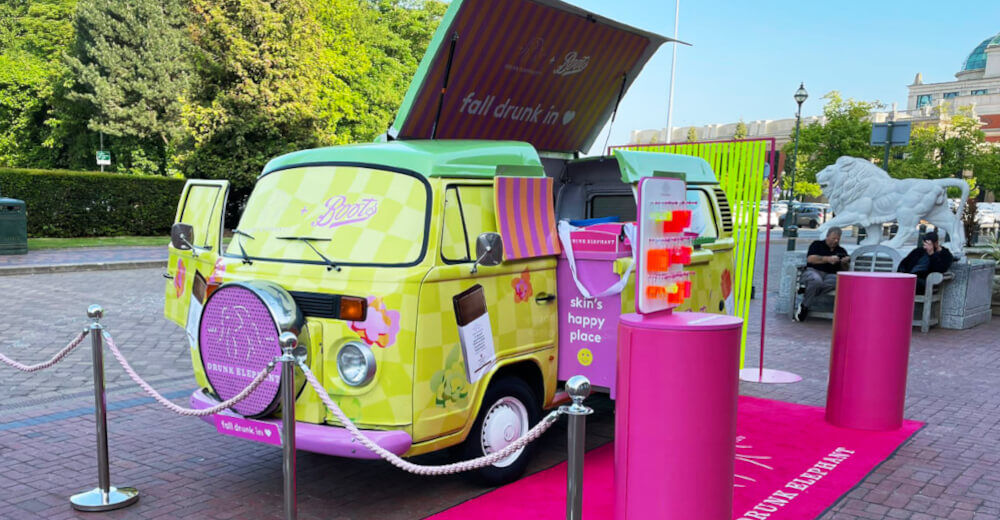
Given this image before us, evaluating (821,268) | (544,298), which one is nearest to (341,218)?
(544,298)

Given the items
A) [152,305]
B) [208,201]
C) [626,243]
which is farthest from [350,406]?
[152,305]

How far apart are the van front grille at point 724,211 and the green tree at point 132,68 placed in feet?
124

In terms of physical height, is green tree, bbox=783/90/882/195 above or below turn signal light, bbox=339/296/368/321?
above

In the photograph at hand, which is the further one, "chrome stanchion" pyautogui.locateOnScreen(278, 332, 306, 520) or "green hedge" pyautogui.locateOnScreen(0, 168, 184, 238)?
"green hedge" pyautogui.locateOnScreen(0, 168, 184, 238)

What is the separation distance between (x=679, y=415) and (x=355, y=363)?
1.83 metres

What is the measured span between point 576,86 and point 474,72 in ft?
5.35

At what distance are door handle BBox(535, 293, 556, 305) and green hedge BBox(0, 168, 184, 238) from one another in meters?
23.1

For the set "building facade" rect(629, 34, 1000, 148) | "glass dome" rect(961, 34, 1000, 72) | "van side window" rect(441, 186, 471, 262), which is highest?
"glass dome" rect(961, 34, 1000, 72)

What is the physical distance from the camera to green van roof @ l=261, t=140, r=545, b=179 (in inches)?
190

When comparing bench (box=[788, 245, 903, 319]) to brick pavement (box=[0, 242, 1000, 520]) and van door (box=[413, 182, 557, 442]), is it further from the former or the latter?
van door (box=[413, 182, 557, 442])

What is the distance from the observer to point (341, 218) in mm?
4812

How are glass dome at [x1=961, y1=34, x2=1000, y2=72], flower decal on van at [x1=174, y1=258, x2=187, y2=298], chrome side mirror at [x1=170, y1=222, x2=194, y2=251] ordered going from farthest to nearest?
glass dome at [x1=961, y1=34, x2=1000, y2=72] → flower decal on van at [x1=174, y1=258, x2=187, y2=298] → chrome side mirror at [x1=170, y1=222, x2=194, y2=251]

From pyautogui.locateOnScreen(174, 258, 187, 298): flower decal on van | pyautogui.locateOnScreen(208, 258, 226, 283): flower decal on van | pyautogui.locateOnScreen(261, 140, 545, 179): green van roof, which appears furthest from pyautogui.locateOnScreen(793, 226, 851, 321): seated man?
pyautogui.locateOnScreen(208, 258, 226, 283): flower decal on van

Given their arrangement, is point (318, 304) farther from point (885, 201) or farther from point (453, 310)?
point (885, 201)
